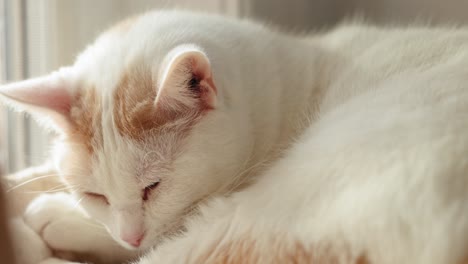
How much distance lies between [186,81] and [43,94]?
0.94 ft

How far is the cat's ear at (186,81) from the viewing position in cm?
82

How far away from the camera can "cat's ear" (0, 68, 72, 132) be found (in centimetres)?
95

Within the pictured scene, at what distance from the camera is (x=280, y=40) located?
3.99 feet

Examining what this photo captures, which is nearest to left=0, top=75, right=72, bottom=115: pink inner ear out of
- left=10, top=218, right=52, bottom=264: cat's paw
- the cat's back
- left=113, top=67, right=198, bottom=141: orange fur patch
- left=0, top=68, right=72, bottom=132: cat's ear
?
left=0, top=68, right=72, bottom=132: cat's ear

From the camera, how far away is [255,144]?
1.03 m

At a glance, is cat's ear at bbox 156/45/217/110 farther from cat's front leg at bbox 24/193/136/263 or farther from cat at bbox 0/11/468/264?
cat's front leg at bbox 24/193/136/263

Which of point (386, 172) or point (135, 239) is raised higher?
point (386, 172)

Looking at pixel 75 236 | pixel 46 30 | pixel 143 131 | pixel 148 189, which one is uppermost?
pixel 46 30

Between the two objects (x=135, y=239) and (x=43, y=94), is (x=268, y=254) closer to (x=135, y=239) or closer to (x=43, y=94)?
(x=135, y=239)

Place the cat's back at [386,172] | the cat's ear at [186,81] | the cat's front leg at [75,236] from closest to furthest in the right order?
the cat's back at [386,172] < the cat's ear at [186,81] < the cat's front leg at [75,236]

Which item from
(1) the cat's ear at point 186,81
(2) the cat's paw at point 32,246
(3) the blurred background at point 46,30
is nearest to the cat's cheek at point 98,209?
(2) the cat's paw at point 32,246

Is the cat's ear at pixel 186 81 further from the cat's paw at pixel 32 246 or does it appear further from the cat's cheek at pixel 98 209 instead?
the cat's paw at pixel 32 246

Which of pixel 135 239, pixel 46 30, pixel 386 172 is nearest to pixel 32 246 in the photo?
pixel 135 239

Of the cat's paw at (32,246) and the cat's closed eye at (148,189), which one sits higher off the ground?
the cat's closed eye at (148,189)
